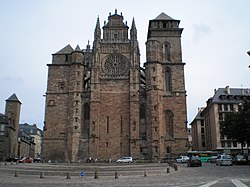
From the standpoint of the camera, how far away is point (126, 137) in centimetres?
4634

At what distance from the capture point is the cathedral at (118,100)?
149 ft

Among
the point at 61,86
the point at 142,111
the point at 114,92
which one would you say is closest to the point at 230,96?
the point at 142,111

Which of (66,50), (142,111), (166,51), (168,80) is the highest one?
(66,50)

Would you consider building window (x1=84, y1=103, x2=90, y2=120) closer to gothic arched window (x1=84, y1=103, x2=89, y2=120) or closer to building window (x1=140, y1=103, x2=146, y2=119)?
gothic arched window (x1=84, y1=103, x2=89, y2=120)

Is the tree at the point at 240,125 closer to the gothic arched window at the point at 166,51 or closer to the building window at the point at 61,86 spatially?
the gothic arched window at the point at 166,51

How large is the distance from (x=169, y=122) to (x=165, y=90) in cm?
560

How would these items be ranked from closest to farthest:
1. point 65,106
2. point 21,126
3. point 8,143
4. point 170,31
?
point 65,106, point 170,31, point 8,143, point 21,126

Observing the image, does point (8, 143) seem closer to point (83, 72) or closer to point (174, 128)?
point (83, 72)

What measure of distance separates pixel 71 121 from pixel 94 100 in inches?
201

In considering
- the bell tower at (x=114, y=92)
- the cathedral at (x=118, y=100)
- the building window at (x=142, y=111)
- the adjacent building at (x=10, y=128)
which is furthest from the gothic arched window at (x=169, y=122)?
the adjacent building at (x=10, y=128)

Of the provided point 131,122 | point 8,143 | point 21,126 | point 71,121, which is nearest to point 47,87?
point 71,121

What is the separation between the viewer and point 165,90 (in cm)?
4909

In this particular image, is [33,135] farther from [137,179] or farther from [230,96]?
[137,179]

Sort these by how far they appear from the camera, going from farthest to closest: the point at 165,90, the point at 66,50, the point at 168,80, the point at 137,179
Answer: the point at 66,50 < the point at 168,80 < the point at 165,90 < the point at 137,179
